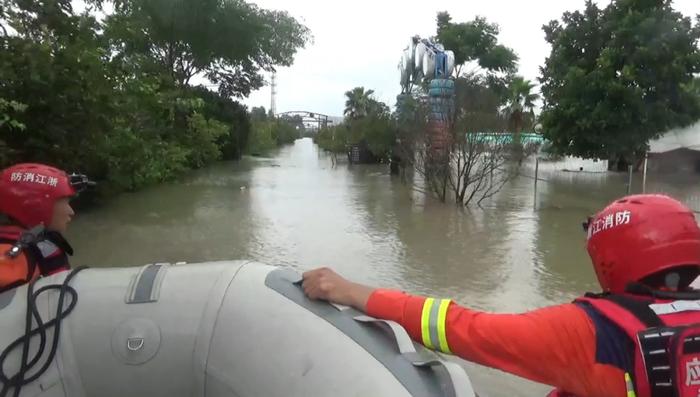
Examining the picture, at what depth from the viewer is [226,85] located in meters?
29.9

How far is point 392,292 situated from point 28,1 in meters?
7.44

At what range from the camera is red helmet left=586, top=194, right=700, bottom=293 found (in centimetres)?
139

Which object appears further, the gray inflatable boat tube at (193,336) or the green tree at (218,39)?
the green tree at (218,39)

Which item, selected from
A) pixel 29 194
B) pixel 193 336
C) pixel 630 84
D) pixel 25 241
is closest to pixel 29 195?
pixel 29 194

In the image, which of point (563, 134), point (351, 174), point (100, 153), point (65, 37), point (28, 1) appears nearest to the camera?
point (28, 1)

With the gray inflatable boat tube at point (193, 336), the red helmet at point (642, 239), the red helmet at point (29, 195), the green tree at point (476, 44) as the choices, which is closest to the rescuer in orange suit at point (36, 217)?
the red helmet at point (29, 195)

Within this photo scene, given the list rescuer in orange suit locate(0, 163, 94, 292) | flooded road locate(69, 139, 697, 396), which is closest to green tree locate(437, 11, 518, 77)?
flooded road locate(69, 139, 697, 396)

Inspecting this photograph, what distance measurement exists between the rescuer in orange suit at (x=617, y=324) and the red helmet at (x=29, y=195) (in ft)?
5.48

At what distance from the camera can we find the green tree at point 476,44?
35.4 metres

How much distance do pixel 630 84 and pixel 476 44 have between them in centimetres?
2182

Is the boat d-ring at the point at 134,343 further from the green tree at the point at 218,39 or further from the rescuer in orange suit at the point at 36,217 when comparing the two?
the green tree at the point at 218,39

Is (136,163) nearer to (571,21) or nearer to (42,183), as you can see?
(42,183)

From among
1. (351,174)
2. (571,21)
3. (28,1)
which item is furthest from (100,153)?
(571,21)

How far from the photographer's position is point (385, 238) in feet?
27.7
